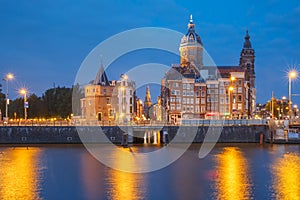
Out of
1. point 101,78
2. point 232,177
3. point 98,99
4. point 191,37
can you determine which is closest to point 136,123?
point 98,99

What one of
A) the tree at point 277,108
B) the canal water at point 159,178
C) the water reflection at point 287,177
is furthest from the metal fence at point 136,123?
A: the tree at point 277,108

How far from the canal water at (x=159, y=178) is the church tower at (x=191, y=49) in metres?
75.2

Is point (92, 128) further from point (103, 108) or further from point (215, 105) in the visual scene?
point (215, 105)

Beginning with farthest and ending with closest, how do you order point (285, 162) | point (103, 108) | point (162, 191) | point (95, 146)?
point (103, 108), point (95, 146), point (285, 162), point (162, 191)

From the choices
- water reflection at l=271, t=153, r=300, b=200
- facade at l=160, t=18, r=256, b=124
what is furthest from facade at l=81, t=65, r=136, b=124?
water reflection at l=271, t=153, r=300, b=200

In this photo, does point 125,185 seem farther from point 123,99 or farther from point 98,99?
point 98,99

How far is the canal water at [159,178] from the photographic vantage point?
109 feet

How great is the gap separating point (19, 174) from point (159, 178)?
581 inches

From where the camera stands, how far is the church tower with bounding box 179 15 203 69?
Answer: 132m

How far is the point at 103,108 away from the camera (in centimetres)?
11431

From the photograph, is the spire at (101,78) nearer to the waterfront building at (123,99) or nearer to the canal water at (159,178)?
the waterfront building at (123,99)

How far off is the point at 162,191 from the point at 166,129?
42456 mm

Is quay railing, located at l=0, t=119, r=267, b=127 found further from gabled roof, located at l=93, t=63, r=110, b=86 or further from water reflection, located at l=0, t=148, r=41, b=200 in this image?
gabled roof, located at l=93, t=63, r=110, b=86

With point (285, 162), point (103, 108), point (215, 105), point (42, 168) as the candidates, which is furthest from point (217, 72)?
point (42, 168)
